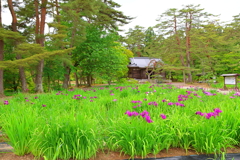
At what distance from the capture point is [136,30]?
39.6 m

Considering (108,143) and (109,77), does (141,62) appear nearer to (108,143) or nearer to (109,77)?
(109,77)

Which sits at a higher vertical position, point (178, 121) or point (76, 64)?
point (76, 64)

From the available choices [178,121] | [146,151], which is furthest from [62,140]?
[178,121]

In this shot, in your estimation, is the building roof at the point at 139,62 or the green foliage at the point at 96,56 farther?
the building roof at the point at 139,62

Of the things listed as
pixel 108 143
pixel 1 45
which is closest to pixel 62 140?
pixel 108 143

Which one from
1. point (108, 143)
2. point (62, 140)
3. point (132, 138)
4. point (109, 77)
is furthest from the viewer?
point (109, 77)

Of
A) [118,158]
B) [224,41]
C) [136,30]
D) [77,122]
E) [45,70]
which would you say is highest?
[136,30]

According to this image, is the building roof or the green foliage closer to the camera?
the green foliage

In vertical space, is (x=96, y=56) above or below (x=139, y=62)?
below

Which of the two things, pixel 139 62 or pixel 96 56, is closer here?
pixel 96 56

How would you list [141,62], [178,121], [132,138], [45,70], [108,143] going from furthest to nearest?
[141,62] → [45,70] → [178,121] → [108,143] → [132,138]

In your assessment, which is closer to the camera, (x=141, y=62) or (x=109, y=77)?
(x=109, y=77)

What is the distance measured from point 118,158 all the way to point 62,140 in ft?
2.45

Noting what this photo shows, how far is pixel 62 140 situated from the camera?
1868 mm
